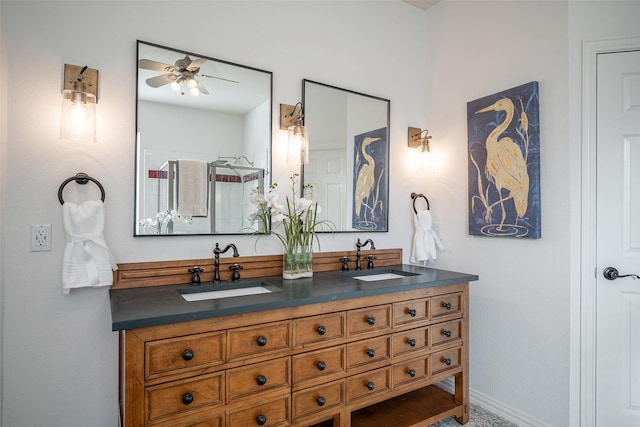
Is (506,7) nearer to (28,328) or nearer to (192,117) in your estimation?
(192,117)

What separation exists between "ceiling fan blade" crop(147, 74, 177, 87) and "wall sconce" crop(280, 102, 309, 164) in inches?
25.3

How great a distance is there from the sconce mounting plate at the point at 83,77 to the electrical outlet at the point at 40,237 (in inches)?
25.6

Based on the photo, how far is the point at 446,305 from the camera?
6.97 ft


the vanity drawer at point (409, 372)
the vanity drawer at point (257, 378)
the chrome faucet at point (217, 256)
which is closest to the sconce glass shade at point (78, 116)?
the chrome faucet at point (217, 256)

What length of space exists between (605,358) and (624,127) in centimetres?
124

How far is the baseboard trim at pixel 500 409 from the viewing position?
2.18m

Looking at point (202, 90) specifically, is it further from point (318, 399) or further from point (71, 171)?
point (318, 399)

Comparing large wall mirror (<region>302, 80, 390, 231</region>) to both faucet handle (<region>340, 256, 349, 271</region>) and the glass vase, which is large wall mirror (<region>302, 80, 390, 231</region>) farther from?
the glass vase

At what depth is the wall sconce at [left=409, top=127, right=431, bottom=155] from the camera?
8.91ft

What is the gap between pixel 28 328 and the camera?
161 cm

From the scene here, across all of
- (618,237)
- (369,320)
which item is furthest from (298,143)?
(618,237)

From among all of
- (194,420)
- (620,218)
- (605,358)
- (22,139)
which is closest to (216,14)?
(22,139)

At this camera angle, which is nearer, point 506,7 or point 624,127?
point 624,127

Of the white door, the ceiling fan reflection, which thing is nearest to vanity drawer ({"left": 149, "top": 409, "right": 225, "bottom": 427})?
the ceiling fan reflection
